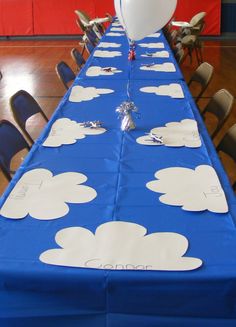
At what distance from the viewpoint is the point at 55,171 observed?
5.75ft

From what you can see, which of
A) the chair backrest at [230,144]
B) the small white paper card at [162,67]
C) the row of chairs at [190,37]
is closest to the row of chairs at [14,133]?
the chair backrest at [230,144]

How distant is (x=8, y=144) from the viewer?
2211 mm

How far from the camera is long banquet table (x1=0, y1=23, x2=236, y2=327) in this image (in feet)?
3.87

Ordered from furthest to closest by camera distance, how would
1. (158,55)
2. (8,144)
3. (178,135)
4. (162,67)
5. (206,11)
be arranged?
(206,11), (158,55), (162,67), (8,144), (178,135)

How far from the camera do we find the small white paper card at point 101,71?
341cm

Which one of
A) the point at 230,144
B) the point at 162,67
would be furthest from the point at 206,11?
the point at 230,144

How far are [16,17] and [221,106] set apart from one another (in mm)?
8525

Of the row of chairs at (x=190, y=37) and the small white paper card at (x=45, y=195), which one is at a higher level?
the small white paper card at (x=45, y=195)

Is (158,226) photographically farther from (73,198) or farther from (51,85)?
(51,85)

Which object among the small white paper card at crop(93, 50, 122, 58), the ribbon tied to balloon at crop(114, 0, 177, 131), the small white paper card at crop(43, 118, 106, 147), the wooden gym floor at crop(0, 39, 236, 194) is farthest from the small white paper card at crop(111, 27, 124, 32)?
the small white paper card at crop(43, 118, 106, 147)

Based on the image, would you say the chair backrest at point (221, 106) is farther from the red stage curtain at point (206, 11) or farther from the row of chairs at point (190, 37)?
the red stage curtain at point (206, 11)

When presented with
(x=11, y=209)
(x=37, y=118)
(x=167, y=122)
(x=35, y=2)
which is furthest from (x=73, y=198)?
(x=35, y=2)

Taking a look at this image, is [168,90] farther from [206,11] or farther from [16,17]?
[16,17]

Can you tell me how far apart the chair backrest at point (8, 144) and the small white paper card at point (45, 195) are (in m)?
0.40
